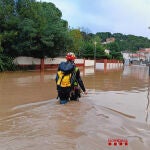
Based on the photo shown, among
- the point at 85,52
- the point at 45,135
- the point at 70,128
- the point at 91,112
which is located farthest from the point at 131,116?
the point at 85,52

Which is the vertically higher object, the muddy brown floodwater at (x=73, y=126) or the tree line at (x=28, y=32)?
the tree line at (x=28, y=32)

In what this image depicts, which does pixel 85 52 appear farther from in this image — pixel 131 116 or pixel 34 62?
pixel 131 116

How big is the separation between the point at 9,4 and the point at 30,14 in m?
1.96

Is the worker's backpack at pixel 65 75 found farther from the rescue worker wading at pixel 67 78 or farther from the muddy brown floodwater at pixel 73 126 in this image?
the muddy brown floodwater at pixel 73 126

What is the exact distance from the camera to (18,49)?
2836 cm

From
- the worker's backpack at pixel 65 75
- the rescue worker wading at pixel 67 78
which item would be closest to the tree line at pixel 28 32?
the rescue worker wading at pixel 67 78

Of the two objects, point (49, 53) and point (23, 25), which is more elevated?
point (23, 25)

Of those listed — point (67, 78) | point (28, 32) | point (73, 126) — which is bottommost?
point (73, 126)

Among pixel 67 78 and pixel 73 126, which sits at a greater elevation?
pixel 67 78
